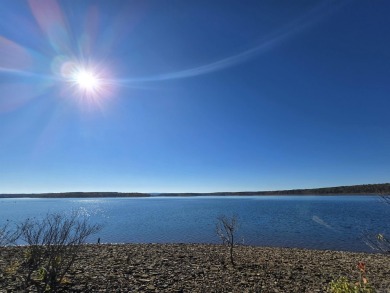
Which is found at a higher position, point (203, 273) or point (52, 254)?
point (52, 254)

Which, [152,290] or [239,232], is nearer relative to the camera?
[152,290]

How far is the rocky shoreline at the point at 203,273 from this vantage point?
13305mm

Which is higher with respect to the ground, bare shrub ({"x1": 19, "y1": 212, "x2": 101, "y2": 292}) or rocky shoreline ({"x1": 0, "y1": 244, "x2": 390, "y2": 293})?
bare shrub ({"x1": 19, "y1": 212, "x2": 101, "y2": 292})

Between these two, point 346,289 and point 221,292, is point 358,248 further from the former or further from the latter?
point 346,289

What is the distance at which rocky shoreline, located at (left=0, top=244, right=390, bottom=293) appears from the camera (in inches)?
524

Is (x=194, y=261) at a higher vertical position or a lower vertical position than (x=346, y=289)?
lower

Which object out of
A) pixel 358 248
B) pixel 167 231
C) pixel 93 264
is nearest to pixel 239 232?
pixel 167 231

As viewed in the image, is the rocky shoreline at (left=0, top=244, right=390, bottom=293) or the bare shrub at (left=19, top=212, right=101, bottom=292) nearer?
the bare shrub at (left=19, top=212, right=101, bottom=292)

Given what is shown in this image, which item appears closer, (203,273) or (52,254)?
(52,254)

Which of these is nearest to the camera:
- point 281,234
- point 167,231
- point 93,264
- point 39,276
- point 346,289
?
point 346,289

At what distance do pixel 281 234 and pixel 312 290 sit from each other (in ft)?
103

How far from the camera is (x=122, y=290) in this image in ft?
41.8

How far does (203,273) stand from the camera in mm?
16172

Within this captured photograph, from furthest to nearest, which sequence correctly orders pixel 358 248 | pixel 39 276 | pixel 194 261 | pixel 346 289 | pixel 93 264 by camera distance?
1. pixel 358 248
2. pixel 194 261
3. pixel 93 264
4. pixel 39 276
5. pixel 346 289
